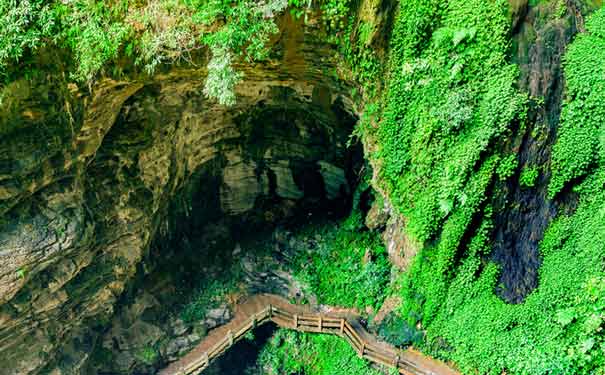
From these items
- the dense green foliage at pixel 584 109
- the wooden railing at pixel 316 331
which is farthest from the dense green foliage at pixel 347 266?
the dense green foliage at pixel 584 109

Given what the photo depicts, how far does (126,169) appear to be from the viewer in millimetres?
10766

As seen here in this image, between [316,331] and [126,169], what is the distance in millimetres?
6488

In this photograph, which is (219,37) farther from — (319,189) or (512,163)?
(319,189)

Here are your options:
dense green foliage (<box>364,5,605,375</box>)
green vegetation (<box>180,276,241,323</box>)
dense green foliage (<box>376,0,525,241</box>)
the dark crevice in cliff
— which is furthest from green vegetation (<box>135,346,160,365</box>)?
the dark crevice in cliff

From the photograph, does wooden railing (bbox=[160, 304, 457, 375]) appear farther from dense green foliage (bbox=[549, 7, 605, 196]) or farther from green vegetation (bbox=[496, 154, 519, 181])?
dense green foliage (bbox=[549, 7, 605, 196])

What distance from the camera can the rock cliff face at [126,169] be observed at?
28.3 feet

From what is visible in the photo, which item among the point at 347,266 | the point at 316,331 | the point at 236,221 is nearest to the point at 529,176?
the point at 347,266

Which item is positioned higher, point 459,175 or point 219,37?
point 219,37

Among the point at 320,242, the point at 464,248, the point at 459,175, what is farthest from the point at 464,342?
the point at 320,242

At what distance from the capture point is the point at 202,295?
13945 mm

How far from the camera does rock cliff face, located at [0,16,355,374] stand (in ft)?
28.3

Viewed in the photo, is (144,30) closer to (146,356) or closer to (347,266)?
(347,266)

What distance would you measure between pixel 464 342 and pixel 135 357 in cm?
869

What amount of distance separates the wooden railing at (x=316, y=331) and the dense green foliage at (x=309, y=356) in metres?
0.37
